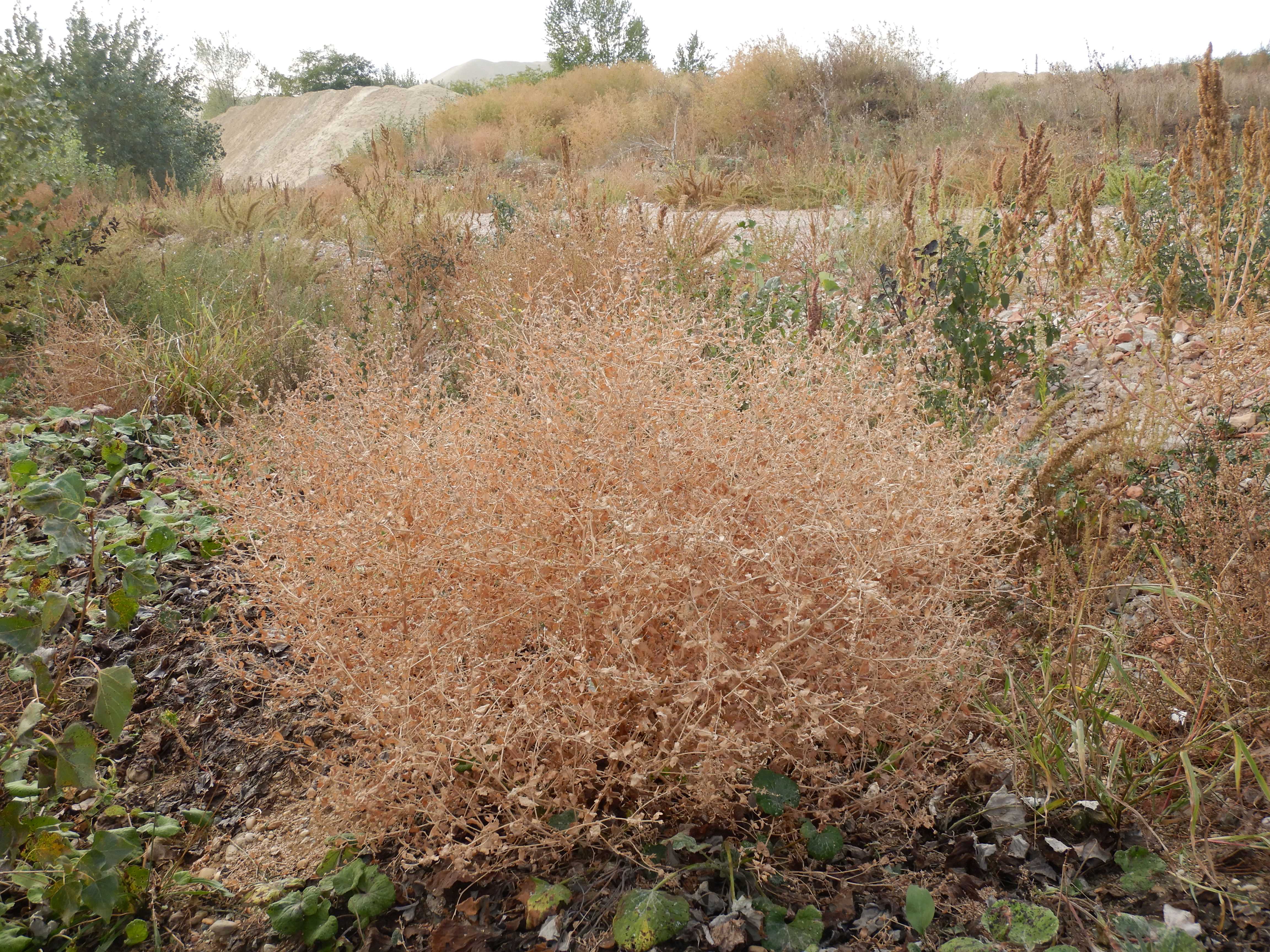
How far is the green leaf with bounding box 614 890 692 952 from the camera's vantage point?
4.30 feet

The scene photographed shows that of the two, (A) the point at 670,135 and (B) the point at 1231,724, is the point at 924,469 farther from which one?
(A) the point at 670,135

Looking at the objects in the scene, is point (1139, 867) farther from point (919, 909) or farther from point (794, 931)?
point (794, 931)

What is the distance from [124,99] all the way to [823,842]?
16430mm

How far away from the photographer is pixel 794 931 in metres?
1.36

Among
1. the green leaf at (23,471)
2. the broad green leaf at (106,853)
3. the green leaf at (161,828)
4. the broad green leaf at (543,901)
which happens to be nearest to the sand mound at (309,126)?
the green leaf at (23,471)

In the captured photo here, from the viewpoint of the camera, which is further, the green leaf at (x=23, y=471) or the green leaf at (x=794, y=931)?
the green leaf at (x=23, y=471)

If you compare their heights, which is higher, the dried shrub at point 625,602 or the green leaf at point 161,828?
the dried shrub at point 625,602

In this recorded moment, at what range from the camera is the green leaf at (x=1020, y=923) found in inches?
49.7

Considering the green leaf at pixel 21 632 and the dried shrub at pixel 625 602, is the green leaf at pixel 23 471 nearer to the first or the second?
the green leaf at pixel 21 632

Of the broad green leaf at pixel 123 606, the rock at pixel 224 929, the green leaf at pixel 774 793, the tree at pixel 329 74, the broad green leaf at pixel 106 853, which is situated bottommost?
the rock at pixel 224 929

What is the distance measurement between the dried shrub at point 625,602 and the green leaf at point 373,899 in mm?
103

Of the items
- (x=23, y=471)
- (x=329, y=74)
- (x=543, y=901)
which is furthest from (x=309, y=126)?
(x=543, y=901)

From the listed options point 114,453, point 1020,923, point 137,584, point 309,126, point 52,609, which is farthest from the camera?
point 309,126

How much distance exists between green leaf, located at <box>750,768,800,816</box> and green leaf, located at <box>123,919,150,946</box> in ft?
3.97
